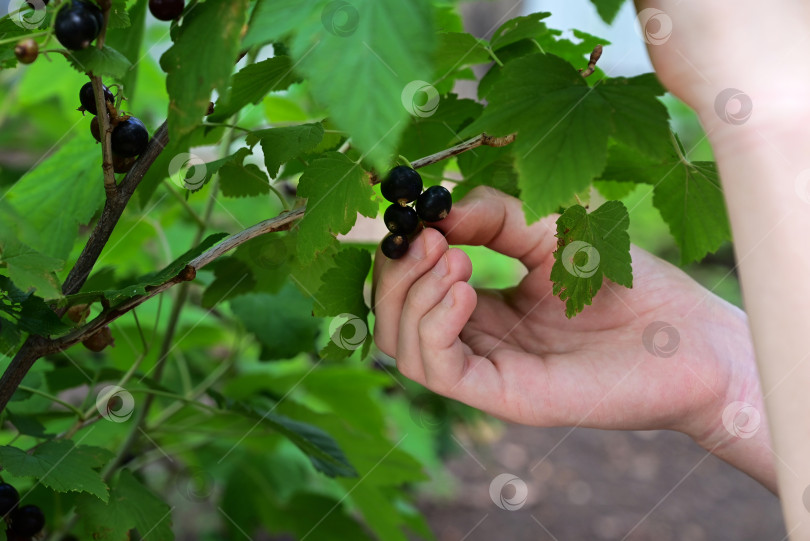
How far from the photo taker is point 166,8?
53 centimetres

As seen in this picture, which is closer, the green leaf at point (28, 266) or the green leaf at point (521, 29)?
the green leaf at point (28, 266)

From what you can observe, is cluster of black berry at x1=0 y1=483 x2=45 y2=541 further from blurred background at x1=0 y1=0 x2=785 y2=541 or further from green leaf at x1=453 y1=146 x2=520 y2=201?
blurred background at x1=0 y1=0 x2=785 y2=541

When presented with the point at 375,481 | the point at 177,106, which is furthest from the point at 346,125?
the point at 375,481

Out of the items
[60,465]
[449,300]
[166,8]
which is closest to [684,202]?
[449,300]

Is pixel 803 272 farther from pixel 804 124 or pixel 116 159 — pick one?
pixel 116 159

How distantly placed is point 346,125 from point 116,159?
34 cm

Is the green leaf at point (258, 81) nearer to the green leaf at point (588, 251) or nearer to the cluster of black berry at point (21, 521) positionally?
the green leaf at point (588, 251)

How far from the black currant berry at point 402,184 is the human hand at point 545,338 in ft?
0.16

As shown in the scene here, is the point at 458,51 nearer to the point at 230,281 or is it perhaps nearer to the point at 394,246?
the point at 394,246

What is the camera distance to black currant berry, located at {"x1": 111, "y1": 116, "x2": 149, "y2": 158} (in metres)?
0.61

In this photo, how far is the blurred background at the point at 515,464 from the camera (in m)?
1.83

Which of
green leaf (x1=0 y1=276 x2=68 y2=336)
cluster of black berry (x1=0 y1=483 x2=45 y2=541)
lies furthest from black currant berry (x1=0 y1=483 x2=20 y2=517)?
green leaf (x1=0 y1=276 x2=68 y2=336)

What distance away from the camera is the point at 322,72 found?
0.38 m

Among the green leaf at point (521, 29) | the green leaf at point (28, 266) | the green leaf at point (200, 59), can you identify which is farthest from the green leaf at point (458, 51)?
the green leaf at point (28, 266)
